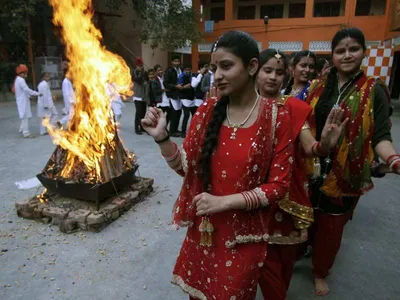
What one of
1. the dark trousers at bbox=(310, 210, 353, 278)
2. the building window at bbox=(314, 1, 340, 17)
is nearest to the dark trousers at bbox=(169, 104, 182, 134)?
the dark trousers at bbox=(310, 210, 353, 278)

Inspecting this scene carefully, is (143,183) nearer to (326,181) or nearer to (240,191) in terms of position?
(326,181)

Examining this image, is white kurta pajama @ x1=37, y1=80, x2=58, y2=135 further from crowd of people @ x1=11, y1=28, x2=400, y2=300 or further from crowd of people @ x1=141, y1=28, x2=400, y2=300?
crowd of people @ x1=141, y1=28, x2=400, y2=300

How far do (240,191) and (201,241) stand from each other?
1.25ft

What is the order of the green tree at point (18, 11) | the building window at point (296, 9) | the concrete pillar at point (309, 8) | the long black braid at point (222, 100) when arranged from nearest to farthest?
the long black braid at point (222, 100), the green tree at point (18, 11), the concrete pillar at point (309, 8), the building window at point (296, 9)

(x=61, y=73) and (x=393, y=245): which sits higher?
(x=61, y=73)

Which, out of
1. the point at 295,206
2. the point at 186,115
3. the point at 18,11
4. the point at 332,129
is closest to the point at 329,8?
the point at 186,115

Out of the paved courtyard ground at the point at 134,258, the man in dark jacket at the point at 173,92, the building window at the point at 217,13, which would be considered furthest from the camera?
the building window at the point at 217,13

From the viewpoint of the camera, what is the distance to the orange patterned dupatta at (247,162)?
1.53 meters

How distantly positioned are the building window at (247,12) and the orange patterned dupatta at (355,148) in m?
21.4

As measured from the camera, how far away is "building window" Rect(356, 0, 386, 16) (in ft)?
62.9

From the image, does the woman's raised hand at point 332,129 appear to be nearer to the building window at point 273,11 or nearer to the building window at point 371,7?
the building window at point 371,7

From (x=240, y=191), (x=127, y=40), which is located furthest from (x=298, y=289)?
(x=127, y=40)

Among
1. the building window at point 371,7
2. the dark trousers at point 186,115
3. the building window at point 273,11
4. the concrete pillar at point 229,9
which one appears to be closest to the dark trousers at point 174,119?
the dark trousers at point 186,115

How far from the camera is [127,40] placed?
57.6 feet
